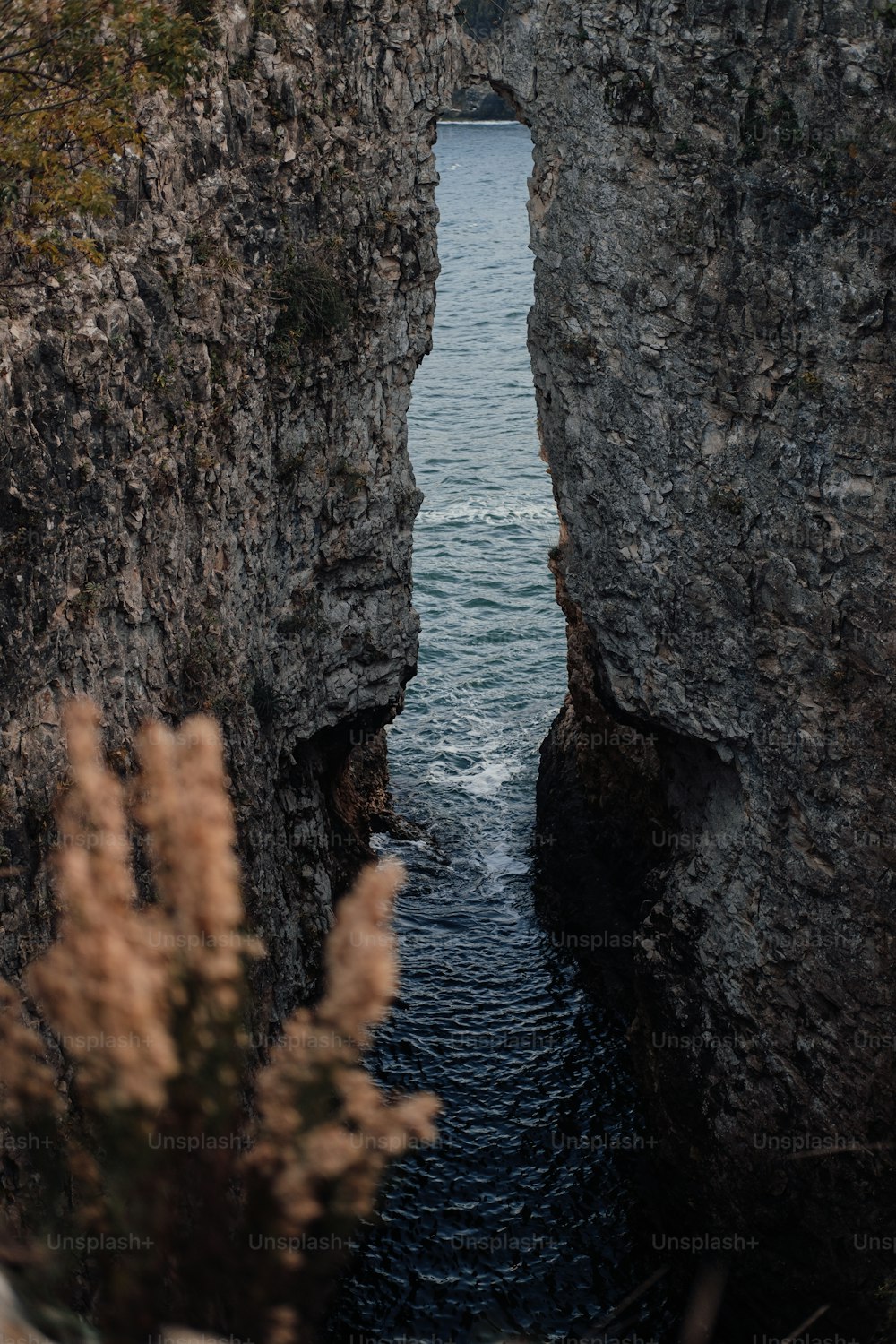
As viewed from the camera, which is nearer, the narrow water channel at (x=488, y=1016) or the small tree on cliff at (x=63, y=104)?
the small tree on cliff at (x=63, y=104)

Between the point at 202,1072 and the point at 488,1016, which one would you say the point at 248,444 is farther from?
the point at 202,1072

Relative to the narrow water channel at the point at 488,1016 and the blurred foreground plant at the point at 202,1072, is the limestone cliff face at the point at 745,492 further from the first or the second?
the blurred foreground plant at the point at 202,1072

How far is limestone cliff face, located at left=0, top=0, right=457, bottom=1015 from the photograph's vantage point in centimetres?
1579

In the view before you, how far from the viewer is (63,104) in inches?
625

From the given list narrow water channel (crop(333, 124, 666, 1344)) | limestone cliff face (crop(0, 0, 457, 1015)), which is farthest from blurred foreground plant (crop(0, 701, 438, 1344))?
narrow water channel (crop(333, 124, 666, 1344))

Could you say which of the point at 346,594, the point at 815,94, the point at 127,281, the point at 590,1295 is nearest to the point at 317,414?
the point at 346,594

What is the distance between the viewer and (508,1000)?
86.5 feet

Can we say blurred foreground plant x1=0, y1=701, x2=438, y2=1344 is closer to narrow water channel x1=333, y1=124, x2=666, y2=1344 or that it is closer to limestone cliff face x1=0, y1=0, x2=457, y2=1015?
limestone cliff face x1=0, y1=0, x2=457, y2=1015

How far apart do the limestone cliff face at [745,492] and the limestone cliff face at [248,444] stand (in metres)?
3.18

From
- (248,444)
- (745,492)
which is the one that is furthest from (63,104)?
(745,492)

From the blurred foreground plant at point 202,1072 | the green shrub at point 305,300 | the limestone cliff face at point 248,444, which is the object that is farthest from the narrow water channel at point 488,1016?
the blurred foreground plant at point 202,1072

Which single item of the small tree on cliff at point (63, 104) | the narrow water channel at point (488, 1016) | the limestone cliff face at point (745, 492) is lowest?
the narrow water channel at point (488, 1016)

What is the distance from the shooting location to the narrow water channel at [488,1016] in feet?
66.2

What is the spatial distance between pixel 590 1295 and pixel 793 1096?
4.49m
